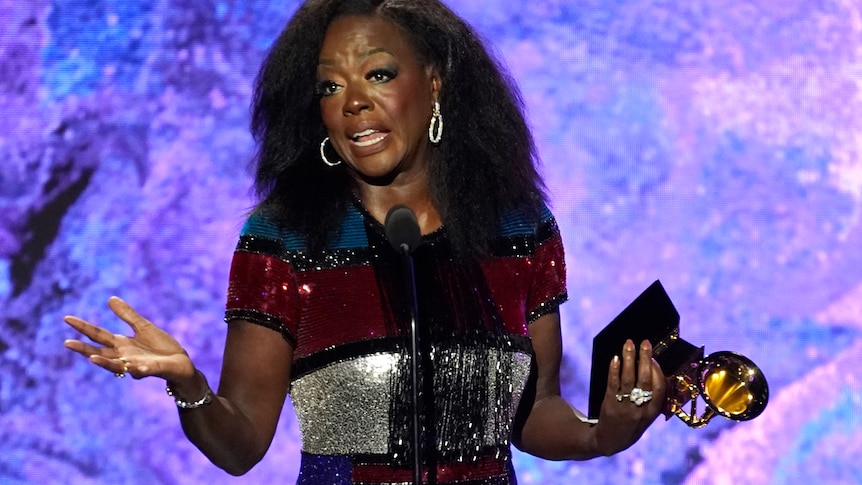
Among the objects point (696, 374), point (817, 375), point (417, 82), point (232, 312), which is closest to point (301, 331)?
point (232, 312)

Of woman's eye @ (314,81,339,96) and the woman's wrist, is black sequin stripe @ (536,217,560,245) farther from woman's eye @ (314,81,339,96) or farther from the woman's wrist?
the woman's wrist

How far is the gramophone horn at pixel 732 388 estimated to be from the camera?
2047mm

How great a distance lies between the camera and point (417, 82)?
85.9 inches

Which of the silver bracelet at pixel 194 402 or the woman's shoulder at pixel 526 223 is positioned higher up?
the woman's shoulder at pixel 526 223

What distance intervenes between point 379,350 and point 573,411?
0.41m

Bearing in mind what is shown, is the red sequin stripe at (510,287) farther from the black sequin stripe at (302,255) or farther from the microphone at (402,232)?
the microphone at (402,232)

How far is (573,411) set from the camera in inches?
88.7

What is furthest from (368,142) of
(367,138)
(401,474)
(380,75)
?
(401,474)

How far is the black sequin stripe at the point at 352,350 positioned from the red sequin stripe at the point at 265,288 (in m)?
0.07

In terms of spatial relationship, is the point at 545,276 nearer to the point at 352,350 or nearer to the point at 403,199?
the point at 403,199

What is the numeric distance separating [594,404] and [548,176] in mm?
1146

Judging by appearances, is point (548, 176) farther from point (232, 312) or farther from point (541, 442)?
point (232, 312)

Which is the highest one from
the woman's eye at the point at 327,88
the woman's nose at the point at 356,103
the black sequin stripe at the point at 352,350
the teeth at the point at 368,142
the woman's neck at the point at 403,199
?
the woman's eye at the point at 327,88

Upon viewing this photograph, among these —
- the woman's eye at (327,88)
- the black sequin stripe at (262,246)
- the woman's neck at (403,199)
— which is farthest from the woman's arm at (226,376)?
the woman's eye at (327,88)
